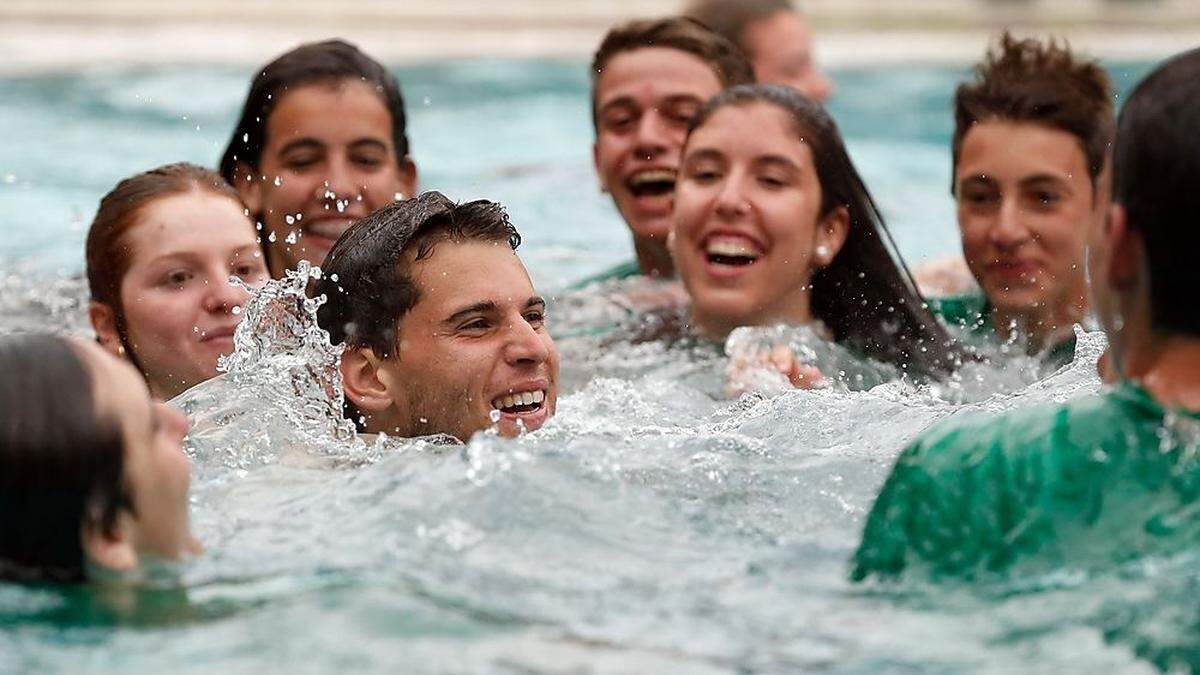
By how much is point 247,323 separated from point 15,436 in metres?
1.60

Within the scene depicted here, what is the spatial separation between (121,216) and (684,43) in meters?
2.24

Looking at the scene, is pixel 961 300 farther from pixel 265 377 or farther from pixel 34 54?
pixel 34 54

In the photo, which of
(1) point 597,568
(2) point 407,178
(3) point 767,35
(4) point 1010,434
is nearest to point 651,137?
(2) point 407,178

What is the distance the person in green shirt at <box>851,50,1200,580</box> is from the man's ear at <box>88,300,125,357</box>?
228 centimetres

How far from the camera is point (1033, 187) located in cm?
488

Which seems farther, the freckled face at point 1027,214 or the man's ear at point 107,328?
the freckled face at point 1027,214

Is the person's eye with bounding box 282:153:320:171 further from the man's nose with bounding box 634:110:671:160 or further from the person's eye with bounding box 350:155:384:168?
the man's nose with bounding box 634:110:671:160

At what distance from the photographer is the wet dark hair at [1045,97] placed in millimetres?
4969

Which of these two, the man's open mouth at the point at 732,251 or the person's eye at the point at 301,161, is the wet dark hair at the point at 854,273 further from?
the person's eye at the point at 301,161

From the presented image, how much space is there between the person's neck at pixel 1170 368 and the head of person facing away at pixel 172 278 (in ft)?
7.50

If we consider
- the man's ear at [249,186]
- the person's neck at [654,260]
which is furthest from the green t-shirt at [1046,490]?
the person's neck at [654,260]

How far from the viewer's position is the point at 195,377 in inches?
165

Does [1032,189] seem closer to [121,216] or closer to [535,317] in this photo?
[535,317]

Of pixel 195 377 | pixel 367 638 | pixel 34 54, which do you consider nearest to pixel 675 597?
pixel 367 638
